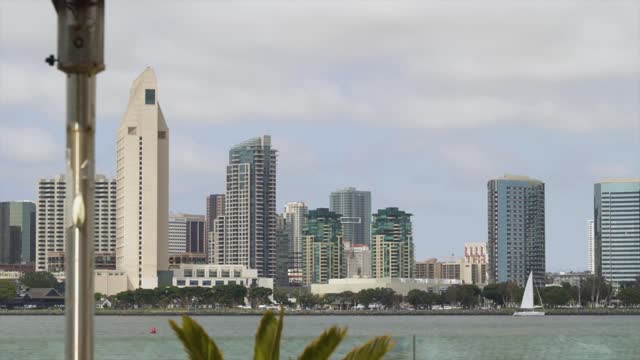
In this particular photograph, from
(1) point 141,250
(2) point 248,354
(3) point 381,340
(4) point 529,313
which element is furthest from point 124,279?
(3) point 381,340

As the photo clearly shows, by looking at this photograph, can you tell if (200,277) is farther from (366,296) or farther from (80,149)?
(80,149)

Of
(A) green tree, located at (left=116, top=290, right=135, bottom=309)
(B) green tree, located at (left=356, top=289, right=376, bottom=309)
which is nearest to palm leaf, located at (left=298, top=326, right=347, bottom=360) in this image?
(A) green tree, located at (left=116, top=290, right=135, bottom=309)

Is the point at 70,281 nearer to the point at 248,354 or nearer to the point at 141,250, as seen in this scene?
the point at 248,354

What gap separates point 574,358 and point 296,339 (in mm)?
3791

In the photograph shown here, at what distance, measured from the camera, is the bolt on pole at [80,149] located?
4.15m

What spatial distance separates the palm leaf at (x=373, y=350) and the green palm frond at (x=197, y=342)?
1.82 ft

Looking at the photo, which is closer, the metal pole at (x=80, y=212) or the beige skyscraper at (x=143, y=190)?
the metal pole at (x=80, y=212)

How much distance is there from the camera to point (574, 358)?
18.8 m

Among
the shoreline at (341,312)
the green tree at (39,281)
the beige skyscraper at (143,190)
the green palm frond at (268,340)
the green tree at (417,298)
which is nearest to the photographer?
the green palm frond at (268,340)

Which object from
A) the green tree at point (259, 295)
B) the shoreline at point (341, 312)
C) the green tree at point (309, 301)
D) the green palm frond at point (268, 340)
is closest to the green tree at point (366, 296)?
the shoreline at point (341, 312)

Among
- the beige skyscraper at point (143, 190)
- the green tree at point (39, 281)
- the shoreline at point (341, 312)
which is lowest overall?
the shoreline at point (341, 312)

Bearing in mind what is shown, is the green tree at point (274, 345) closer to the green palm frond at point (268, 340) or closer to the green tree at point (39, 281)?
the green palm frond at point (268, 340)

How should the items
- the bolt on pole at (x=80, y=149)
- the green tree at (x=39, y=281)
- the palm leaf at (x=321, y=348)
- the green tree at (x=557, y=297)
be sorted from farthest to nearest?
the green tree at (x=39, y=281) < the green tree at (x=557, y=297) < the palm leaf at (x=321, y=348) < the bolt on pole at (x=80, y=149)

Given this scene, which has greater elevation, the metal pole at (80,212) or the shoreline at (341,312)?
the metal pole at (80,212)
